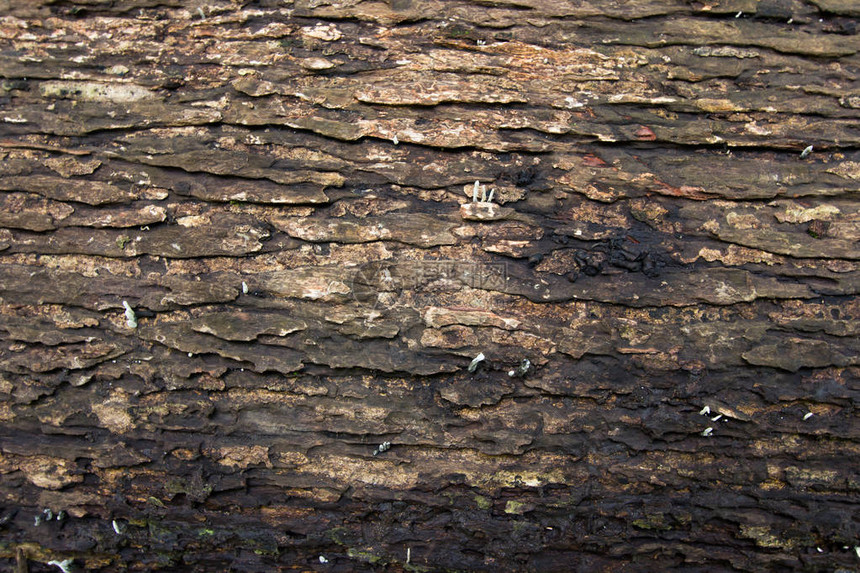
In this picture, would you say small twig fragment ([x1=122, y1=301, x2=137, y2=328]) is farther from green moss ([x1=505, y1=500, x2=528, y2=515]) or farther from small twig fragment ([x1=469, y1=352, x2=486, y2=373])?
green moss ([x1=505, y1=500, x2=528, y2=515])

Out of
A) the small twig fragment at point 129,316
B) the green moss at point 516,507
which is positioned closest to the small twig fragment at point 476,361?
the green moss at point 516,507

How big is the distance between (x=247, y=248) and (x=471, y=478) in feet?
4.87

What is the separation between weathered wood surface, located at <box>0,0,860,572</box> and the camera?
2.25m

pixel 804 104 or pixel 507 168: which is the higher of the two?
pixel 804 104

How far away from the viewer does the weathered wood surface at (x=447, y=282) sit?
2252mm

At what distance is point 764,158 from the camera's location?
2.35 m

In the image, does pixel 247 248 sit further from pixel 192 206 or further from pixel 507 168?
pixel 507 168

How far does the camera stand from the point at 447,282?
2250 millimetres

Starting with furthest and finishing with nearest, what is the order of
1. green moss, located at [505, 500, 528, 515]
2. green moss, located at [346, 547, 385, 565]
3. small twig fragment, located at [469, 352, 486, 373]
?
green moss, located at [346, 547, 385, 565]
green moss, located at [505, 500, 528, 515]
small twig fragment, located at [469, 352, 486, 373]

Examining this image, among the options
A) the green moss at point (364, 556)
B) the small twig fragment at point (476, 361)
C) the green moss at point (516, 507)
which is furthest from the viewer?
the green moss at point (364, 556)

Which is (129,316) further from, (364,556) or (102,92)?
(364,556)

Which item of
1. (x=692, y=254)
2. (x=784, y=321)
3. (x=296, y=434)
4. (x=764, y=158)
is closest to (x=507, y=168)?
(x=692, y=254)

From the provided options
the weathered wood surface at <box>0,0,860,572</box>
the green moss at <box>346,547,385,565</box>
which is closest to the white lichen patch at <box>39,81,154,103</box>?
the weathered wood surface at <box>0,0,860,572</box>

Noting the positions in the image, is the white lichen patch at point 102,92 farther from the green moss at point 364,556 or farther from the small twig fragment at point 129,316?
the green moss at point 364,556
